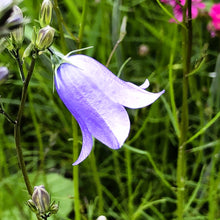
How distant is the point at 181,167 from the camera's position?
1143 millimetres

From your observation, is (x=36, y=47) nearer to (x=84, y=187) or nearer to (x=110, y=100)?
(x=110, y=100)

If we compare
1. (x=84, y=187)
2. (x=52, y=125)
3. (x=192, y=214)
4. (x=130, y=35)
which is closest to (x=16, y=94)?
(x=52, y=125)

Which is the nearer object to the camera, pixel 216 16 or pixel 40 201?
pixel 40 201

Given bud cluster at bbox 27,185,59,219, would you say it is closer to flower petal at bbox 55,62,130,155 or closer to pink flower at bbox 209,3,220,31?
flower petal at bbox 55,62,130,155

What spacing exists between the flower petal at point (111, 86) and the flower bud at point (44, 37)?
3.7 inches

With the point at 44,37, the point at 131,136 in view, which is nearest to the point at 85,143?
the point at 44,37

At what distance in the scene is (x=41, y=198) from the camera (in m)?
0.76

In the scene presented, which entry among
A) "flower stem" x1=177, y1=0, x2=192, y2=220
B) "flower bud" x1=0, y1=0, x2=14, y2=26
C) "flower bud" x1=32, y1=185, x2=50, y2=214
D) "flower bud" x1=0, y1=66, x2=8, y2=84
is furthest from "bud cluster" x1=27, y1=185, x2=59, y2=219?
"flower stem" x1=177, y1=0, x2=192, y2=220

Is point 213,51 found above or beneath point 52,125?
above

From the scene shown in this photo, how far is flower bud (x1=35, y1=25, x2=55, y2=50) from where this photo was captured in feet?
2.33

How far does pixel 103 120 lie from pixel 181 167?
1.37 ft

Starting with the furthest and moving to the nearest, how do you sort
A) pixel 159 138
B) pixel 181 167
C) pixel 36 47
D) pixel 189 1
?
1. pixel 159 138
2. pixel 181 167
3. pixel 189 1
4. pixel 36 47

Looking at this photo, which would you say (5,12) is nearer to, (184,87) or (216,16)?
(184,87)

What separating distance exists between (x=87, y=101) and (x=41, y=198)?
20 cm
